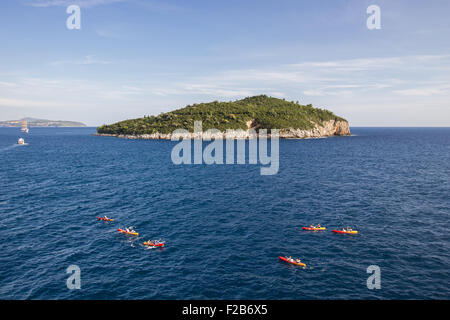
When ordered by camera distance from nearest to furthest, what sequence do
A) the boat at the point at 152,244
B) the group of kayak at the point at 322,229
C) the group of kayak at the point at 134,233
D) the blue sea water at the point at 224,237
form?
1. the blue sea water at the point at 224,237
2. the boat at the point at 152,244
3. the group of kayak at the point at 134,233
4. the group of kayak at the point at 322,229

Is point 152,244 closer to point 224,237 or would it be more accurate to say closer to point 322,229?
point 224,237

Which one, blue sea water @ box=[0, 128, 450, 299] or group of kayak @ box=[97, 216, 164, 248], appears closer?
blue sea water @ box=[0, 128, 450, 299]

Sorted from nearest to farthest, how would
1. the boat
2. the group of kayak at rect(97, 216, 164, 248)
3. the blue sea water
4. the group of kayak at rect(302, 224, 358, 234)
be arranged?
the blue sea water, the boat, the group of kayak at rect(97, 216, 164, 248), the group of kayak at rect(302, 224, 358, 234)

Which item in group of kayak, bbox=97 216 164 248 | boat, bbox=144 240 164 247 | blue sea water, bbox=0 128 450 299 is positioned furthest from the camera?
group of kayak, bbox=97 216 164 248

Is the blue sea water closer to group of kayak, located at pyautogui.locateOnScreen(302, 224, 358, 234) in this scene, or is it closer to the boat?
the boat

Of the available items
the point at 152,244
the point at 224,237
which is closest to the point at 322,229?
the point at 224,237

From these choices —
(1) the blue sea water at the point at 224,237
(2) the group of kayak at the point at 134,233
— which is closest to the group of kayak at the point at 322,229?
(1) the blue sea water at the point at 224,237

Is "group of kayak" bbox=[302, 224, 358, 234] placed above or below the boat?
above

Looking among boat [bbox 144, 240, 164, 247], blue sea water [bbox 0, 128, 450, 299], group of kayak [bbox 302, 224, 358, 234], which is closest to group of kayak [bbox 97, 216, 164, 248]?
boat [bbox 144, 240, 164, 247]

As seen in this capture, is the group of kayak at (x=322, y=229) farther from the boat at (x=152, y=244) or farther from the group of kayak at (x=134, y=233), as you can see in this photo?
the group of kayak at (x=134, y=233)
